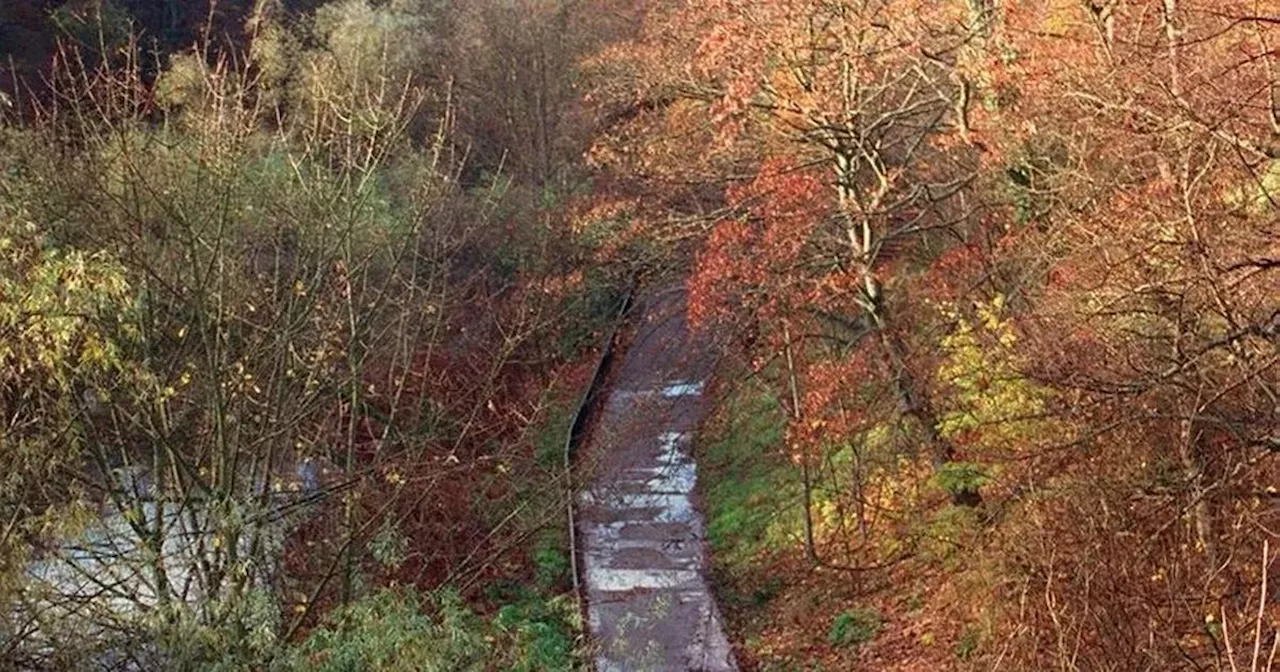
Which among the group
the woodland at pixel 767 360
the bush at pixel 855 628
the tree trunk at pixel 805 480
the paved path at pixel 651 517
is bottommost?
the paved path at pixel 651 517

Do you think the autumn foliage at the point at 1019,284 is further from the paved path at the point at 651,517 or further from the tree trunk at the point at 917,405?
the paved path at the point at 651,517

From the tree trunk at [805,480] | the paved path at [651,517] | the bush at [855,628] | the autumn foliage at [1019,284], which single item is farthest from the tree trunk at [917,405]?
the paved path at [651,517]

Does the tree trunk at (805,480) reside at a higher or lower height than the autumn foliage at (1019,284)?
lower

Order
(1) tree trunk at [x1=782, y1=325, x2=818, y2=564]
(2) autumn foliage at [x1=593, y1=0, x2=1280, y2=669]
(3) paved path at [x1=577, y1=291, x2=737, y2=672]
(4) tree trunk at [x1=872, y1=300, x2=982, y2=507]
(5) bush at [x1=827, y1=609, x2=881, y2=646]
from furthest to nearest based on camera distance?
(1) tree trunk at [x1=782, y1=325, x2=818, y2=564], (3) paved path at [x1=577, y1=291, x2=737, y2=672], (4) tree trunk at [x1=872, y1=300, x2=982, y2=507], (5) bush at [x1=827, y1=609, x2=881, y2=646], (2) autumn foliage at [x1=593, y1=0, x2=1280, y2=669]

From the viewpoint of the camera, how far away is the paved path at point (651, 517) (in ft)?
48.5

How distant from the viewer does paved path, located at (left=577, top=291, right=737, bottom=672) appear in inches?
582

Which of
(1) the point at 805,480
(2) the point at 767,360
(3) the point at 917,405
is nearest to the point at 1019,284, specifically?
(3) the point at 917,405

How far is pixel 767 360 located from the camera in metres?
17.6

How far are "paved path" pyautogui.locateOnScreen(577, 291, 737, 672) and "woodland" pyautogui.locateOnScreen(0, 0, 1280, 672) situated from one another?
0.57 metres

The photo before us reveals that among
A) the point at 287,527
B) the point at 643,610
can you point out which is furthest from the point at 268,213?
the point at 643,610

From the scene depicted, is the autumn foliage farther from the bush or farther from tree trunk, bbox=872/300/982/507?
the bush

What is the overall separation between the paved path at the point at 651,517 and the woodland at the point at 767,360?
57cm

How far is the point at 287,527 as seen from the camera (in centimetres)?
979

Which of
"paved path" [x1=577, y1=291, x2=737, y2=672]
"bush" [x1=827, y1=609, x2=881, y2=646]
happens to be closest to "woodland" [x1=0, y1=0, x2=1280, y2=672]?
"bush" [x1=827, y1=609, x2=881, y2=646]
